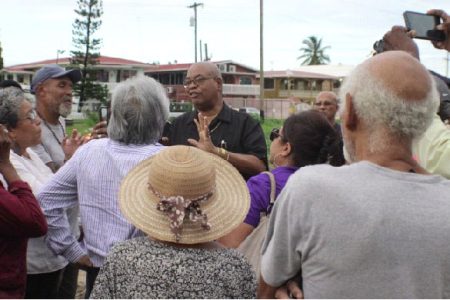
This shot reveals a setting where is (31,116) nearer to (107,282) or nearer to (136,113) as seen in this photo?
(136,113)

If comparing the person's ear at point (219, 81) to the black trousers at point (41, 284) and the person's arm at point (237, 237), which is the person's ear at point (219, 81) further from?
the person's arm at point (237, 237)

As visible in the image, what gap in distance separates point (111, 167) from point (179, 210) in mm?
811

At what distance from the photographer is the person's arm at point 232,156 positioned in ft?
11.7

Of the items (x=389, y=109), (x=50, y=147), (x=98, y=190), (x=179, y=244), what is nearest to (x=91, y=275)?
(x=98, y=190)

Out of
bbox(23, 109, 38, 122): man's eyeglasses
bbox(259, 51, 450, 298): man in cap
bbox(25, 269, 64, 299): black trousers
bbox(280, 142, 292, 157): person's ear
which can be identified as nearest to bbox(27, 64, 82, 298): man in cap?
bbox(25, 269, 64, 299): black trousers

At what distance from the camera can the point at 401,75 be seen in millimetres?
1554

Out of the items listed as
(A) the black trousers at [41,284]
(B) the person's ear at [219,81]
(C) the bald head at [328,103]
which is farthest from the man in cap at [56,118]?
(C) the bald head at [328,103]

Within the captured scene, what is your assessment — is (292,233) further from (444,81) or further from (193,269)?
(444,81)

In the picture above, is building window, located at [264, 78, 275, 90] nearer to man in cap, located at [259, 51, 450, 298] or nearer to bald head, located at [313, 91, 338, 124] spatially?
bald head, located at [313, 91, 338, 124]

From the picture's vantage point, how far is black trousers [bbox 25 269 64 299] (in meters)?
3.08

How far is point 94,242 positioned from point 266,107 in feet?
156

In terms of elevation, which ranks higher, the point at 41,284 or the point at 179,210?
the point at 179,210

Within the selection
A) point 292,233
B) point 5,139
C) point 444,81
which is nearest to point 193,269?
point 292,233

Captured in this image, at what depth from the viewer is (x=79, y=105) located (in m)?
42.2
